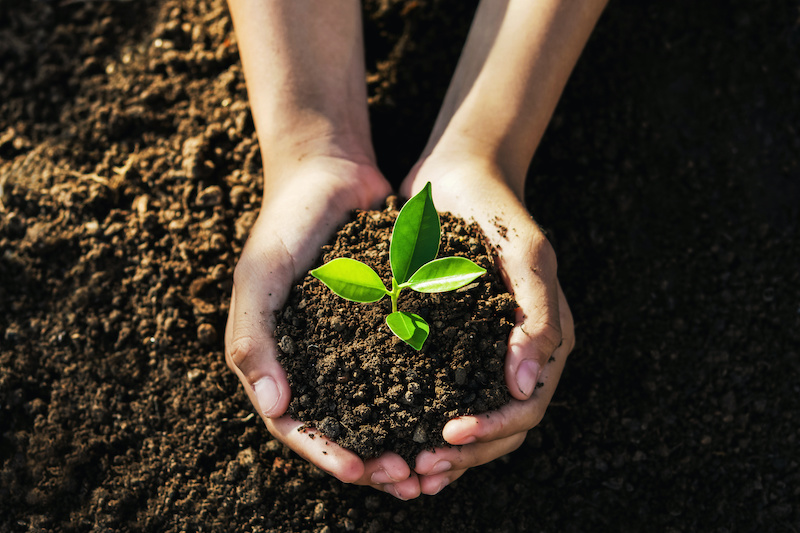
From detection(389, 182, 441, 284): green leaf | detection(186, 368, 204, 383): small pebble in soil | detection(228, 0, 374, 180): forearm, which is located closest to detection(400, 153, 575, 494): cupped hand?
detection(389, 182, 441, 284): green leaf

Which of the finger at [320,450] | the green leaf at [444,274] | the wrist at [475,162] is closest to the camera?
the green leaf at [444,274]

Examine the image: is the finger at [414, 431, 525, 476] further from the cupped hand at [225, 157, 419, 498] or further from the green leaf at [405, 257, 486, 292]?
the green leaf at [405, 257, 486, 292]

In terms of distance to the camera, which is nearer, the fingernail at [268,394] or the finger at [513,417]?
the finger at [513,417]

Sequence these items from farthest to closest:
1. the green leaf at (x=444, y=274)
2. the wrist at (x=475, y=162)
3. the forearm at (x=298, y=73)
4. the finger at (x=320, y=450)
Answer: the forearm at (x=298, y=73), the wrist at (x=475, y=162), the finger at (x=320, y=450), the green leaf at (x=444, y=274)

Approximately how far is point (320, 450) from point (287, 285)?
440mm

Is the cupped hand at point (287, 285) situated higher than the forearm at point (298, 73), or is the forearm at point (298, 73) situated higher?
the forearm at point (298, 73)

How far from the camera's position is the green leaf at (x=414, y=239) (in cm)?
135

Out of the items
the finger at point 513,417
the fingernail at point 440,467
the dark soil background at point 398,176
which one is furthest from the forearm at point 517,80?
the fingernail at point 440,467

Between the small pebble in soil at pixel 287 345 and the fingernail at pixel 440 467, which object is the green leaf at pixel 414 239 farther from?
the fingernail at pixel 440 467

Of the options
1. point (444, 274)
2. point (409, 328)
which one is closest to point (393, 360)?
point (409, 328)

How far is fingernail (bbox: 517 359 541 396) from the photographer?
1429mm

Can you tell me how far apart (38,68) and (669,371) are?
2.59m

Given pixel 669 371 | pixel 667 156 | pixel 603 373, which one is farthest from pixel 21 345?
pixel 667 156

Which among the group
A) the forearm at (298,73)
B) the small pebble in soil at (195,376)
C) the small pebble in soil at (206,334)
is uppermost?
the forearm at (298,73)
